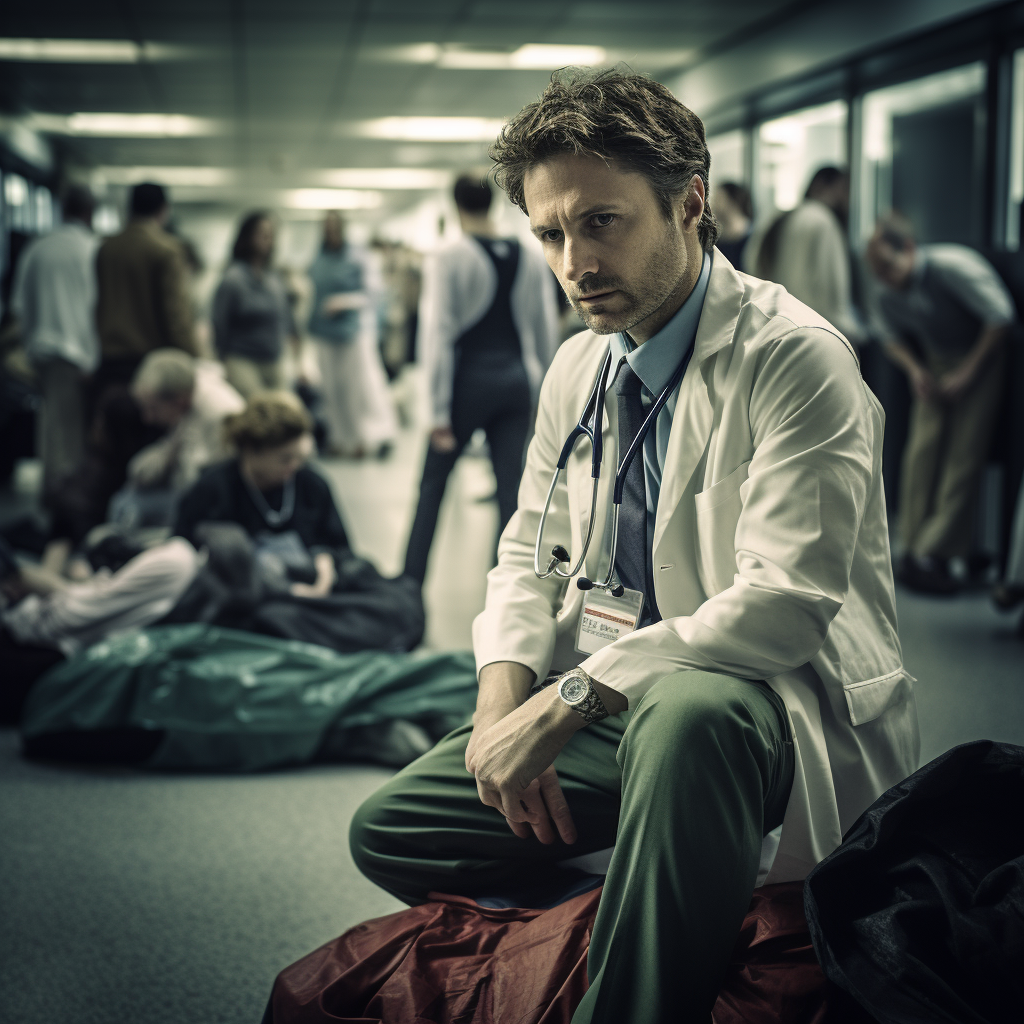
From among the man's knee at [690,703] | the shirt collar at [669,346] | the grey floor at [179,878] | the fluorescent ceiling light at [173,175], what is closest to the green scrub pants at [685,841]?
the man's knee at [690,703]

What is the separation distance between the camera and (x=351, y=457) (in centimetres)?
860

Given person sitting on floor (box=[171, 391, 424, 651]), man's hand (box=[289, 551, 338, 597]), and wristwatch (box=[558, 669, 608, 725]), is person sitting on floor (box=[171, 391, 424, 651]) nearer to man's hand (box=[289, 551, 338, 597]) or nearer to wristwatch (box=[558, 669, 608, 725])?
man's hand (box=[289, 551, 338, 597])

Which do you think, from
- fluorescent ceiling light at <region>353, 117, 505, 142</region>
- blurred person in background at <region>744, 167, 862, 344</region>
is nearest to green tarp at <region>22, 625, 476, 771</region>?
blurred person in background at <region>744, 167, 862, 344</region>

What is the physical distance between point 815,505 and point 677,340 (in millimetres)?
312

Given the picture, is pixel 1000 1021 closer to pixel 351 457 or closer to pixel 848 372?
pixel 848 372

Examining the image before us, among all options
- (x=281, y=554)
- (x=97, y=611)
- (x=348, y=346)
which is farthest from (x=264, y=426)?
(x=348, y=346)

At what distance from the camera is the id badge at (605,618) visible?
4.65 feet

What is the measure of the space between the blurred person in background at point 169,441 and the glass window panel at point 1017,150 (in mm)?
3774

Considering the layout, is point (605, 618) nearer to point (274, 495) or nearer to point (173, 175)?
point (274, 495)

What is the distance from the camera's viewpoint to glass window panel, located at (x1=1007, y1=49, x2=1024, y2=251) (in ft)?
17.1

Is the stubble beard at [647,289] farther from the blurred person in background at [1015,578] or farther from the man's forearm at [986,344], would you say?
the man's forearm at [986,344]

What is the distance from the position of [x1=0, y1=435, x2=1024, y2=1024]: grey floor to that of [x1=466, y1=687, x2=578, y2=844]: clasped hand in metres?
0.65

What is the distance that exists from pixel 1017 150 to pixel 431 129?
7835 millimetres

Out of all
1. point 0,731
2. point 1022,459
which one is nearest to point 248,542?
point 0,731
